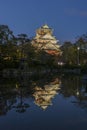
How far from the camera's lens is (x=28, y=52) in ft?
266

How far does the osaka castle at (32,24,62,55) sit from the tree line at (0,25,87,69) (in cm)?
813

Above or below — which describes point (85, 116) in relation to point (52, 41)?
below

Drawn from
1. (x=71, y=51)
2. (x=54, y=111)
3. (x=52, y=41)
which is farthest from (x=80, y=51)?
(x=54, y=111)

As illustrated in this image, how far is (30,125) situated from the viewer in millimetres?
9438

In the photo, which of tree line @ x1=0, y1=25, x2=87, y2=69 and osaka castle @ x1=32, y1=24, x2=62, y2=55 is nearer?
tree line @ x1=0, y1=25, x2=87, y2=69

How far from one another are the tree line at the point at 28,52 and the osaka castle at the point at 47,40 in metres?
8.13

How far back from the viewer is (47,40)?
5089 inches

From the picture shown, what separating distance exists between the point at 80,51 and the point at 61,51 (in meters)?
16.3

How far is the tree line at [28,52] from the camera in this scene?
63.8m

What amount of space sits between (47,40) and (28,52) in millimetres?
48695

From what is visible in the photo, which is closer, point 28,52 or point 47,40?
point 28,52

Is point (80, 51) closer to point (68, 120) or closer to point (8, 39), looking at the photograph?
point (8, 39)

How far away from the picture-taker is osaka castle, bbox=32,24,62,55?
118812 mm

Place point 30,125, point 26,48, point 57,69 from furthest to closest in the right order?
1. point 57,69
2. point 26,48
3. point 30,125
